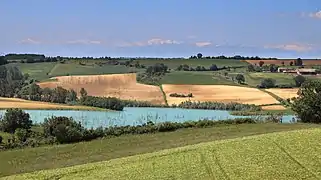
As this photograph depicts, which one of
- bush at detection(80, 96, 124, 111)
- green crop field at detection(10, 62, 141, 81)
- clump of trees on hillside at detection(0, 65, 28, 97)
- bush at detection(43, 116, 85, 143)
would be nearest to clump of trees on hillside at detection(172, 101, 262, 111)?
bush at detection(80, 96, 124, 111)

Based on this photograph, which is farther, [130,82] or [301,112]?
[130,82]

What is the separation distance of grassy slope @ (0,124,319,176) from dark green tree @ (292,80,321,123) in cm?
1603

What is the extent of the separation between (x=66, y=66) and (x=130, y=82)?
31.3m

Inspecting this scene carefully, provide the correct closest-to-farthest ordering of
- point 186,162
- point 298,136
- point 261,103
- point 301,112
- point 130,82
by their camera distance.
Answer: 1. point 186,162
2. point 298,136
3. point 301,112
4. point 261,103
5. point 130,82

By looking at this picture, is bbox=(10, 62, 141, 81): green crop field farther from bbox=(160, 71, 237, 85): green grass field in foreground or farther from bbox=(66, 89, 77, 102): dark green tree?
bbox=(66, 89, 77, 102): dark green tree

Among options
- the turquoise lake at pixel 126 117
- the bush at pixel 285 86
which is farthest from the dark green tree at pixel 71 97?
the bush at pixel 285 86

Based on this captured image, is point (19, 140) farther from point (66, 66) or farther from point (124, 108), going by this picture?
point (66, 66)

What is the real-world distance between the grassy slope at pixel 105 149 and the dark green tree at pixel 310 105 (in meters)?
16.0

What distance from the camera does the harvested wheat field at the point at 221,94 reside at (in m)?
113

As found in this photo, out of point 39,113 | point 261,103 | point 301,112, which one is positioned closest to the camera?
point 301,112

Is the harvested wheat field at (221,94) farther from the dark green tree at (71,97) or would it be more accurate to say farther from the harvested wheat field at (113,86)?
the dark green tree at (71,97)

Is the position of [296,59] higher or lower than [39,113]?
higher

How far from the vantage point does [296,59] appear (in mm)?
169000

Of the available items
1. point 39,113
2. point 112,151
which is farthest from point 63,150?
point 39,113
